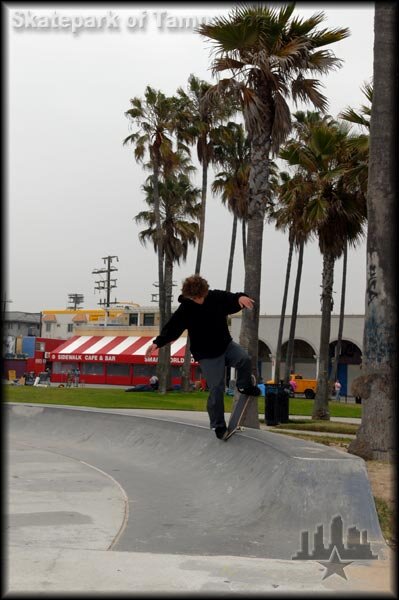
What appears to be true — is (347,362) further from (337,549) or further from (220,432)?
(337,549)

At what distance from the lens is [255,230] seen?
13.4m

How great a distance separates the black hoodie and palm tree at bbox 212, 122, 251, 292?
89.1ft

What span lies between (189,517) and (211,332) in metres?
2.21

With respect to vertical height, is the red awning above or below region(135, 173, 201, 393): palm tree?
below

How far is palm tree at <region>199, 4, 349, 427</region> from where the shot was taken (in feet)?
42.8

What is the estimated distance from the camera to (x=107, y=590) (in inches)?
152

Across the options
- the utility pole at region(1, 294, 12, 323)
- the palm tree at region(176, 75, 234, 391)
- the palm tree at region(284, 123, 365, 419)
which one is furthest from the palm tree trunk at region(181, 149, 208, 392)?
the utility pole at region(1, 294, 12, 323)

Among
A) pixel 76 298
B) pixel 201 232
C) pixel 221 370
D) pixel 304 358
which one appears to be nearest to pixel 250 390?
pixel 221 370

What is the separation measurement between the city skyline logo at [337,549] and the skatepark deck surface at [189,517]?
36 millimetres

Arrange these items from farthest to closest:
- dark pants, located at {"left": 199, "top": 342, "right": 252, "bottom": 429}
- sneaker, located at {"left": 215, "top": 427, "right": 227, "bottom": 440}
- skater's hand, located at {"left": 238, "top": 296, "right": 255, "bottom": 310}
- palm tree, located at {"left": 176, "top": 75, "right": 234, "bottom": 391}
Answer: palm tree, located at {"left": 176, "top": 75, "right": 234, "bottom": 391}, sneaker, located at {"left": 215, "top": 427, "right": 227, "bottom": 440}, dark pants, located at {"left": 199, "top": 342, "right": 252, "bottom": 429}, skater's hand, located at {"left": 238, "top": 296, "right": 255, "bottom": 310}

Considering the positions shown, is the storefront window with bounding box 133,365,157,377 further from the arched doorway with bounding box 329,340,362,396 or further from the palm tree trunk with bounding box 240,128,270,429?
the palm tree trunk with bounding box 240,128,270,429

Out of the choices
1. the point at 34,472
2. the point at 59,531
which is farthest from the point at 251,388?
the point at 59,531

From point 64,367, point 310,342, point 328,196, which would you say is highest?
point 328,196

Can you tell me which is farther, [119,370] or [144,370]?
[119,370]
